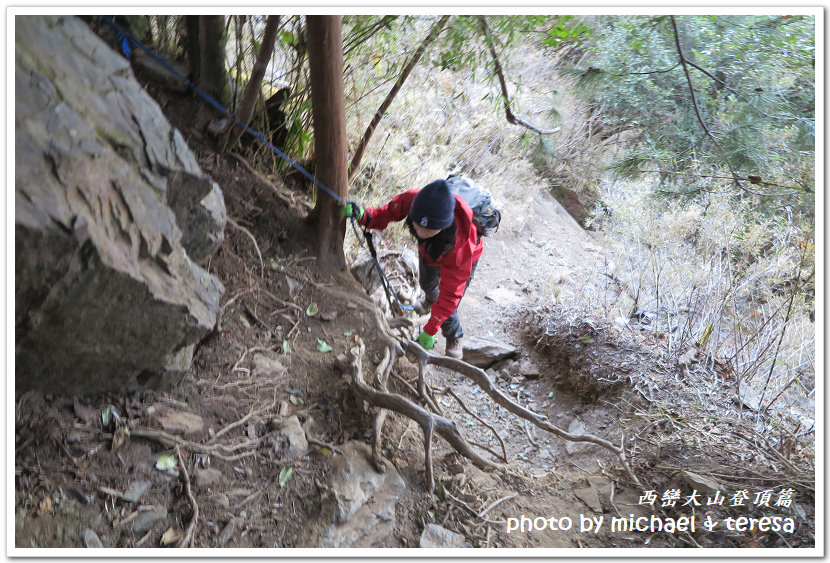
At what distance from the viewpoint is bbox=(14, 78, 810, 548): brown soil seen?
1.64 m

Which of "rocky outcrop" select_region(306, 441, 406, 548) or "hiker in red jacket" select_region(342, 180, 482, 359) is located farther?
"hiker in red jacket" select_region(342, 180, 482, 359)

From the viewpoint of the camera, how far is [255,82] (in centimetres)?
264

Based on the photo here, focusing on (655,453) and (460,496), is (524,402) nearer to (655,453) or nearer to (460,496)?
(655,453)

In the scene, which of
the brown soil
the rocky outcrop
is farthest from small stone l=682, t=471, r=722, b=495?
the rocky outcrop

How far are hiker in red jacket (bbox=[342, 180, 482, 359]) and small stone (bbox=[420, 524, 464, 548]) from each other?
132 cm

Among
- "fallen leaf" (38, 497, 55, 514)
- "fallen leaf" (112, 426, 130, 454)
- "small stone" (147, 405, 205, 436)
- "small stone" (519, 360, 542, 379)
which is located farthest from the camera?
"small stone" (519, 360, 542, 379)

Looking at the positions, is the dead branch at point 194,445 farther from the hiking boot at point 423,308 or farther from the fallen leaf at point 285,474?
the hiking boot at point 423,308

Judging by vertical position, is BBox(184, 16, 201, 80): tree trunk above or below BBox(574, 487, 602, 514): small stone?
above

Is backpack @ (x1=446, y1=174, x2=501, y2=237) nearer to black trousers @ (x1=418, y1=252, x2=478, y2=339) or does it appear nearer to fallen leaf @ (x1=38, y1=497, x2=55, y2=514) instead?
black trousers @ (x1=418, y1=252, x2=478, y2=339)

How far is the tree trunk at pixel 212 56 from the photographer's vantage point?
8.89 feet

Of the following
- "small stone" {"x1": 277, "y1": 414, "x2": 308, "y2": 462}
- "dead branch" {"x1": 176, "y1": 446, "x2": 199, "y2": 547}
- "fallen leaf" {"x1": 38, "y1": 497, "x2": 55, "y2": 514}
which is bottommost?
"small stone" {"x1": 277, "y1": 414, "x2": 308, "y2": 462}

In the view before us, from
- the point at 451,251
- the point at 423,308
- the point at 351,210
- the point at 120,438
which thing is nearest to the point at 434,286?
the point at 423,308

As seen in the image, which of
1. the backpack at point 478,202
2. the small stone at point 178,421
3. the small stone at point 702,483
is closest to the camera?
the small stone at point 178,421

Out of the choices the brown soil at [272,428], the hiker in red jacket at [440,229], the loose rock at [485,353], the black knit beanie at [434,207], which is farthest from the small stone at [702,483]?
the loose rock at [485,353]
